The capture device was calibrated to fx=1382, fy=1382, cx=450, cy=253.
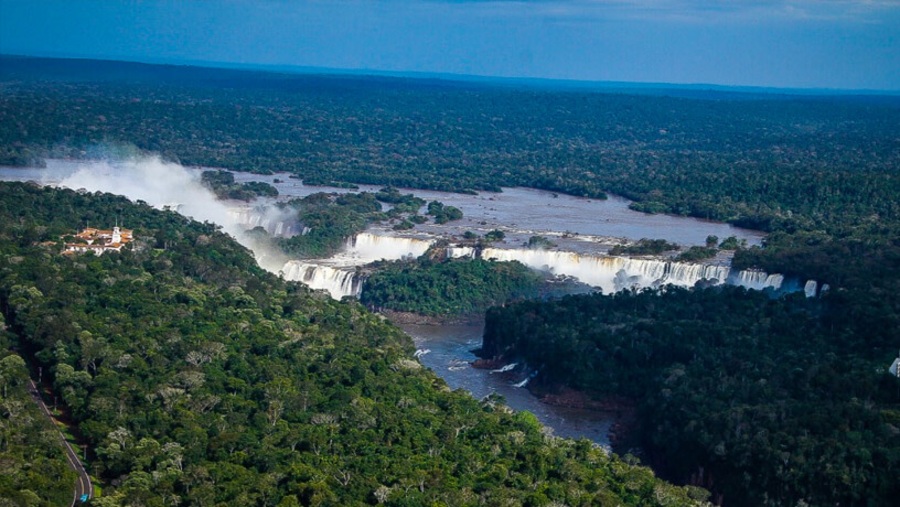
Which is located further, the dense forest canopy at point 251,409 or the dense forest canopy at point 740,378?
the dense forest canopy at point 740,378

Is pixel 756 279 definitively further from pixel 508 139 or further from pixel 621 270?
pixel 508 139

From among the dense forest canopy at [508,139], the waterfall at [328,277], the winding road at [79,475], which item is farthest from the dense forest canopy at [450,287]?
the winding road at [79,475]

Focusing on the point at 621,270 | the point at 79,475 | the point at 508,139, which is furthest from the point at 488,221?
the point at 508,139

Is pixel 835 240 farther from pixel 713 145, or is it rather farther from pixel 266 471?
pixel 713 145

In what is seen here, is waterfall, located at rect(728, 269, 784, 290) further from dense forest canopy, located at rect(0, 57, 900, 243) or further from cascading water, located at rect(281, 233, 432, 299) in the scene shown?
dense forest canopy, located at rect(0, 57, 900, 243)

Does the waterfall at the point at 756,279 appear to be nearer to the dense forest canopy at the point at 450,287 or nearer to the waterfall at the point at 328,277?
the dense forest canopy at the point at 450,287

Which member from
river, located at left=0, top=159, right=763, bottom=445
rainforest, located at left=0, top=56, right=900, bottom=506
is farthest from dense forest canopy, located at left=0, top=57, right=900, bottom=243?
rainforest, located at left=0, top=56, right=900, bottom=506
